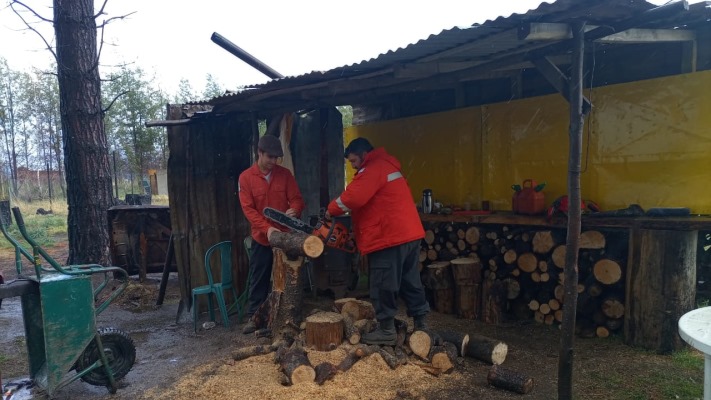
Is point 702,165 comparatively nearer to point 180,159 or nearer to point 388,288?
point 388,288

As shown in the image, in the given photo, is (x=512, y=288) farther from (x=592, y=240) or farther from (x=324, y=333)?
(x=324, y=333)

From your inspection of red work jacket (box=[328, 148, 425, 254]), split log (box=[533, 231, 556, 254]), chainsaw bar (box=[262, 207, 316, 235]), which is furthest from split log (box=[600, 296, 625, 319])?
chainsaw bar (box=[262, 207, 316, 235])

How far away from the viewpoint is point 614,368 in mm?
4023

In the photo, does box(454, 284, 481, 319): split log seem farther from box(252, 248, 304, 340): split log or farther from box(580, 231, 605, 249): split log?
box(252, 248, 304, 340): split log

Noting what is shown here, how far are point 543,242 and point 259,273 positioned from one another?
334 centimetres

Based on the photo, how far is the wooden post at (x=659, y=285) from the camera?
411 centimetres

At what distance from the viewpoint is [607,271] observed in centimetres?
457

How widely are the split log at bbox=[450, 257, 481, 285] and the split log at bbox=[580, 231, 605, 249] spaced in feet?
4.14

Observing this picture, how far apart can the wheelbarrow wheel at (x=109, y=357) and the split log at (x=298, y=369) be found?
55.9 inches

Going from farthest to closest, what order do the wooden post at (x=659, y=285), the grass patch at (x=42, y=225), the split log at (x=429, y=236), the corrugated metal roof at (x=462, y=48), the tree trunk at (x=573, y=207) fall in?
the grass patch at (x=42, y=225) < the split log at (x=429, y=236) < the wooden post at (x=659, y=285) < the tree trunk at (x=573, y=207) < the corrugated metal roof at (x=462, y=48)

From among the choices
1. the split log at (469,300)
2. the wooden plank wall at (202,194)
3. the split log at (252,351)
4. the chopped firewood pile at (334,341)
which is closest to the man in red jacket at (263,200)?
the chopped firewood pile at (334,341)

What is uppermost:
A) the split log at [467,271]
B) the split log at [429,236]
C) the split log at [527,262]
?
the split log at [429,236]

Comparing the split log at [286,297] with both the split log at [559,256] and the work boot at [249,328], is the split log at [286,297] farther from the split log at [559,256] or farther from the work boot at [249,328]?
the split log at [559,256]

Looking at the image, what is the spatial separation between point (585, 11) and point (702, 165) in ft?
7.75
